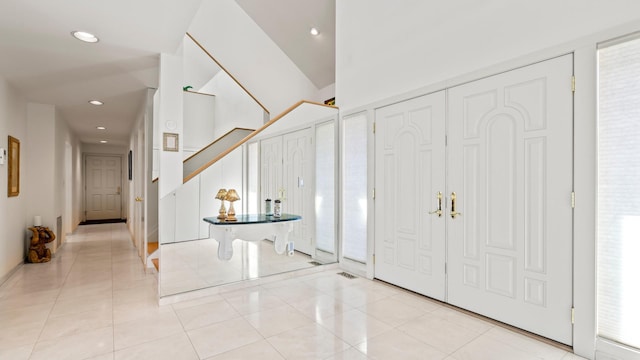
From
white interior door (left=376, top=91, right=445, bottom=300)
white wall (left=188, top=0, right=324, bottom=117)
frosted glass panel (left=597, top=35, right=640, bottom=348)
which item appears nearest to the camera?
frosted glass panel (left=597, top=35, right=640, bottom=348)

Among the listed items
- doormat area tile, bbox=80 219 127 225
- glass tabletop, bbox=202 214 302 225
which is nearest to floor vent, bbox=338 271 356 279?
glass tabletop, bbox=202 214 302 225

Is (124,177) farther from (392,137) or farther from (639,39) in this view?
(639,39)

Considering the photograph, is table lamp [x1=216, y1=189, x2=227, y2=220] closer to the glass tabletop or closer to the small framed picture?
the glass tabletop

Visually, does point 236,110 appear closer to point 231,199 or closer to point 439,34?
point 231,199

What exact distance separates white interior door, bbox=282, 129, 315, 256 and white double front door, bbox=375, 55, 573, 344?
110cm

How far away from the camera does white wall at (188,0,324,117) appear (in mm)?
5668

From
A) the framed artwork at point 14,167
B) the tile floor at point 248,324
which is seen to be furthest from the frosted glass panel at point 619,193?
the framed artwork at point 14,167

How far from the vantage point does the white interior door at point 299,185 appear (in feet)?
13.3

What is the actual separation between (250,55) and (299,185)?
3.11 meters

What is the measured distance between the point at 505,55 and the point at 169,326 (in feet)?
11.5

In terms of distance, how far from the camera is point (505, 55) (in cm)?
259

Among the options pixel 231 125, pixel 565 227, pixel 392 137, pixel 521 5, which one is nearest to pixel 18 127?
pixel 231 125

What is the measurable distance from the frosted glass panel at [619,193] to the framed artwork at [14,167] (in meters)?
6.15

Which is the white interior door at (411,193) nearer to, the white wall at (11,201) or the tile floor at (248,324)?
the tile floor at (248,324)
